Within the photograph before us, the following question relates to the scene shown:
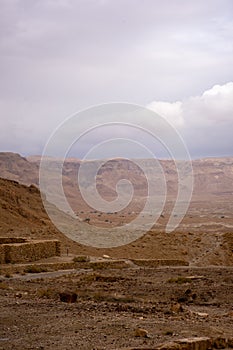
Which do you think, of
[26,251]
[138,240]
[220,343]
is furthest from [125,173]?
[220,343]

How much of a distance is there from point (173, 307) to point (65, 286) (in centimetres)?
646

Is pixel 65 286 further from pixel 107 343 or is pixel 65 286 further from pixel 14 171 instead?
pixel 14 171

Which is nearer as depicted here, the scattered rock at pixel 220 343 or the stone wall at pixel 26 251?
the scattered rock at pixel 220 343

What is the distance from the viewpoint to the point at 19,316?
12602mm

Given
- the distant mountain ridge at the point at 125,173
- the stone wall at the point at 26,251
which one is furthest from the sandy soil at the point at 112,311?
the distant mountain ridge at the point at 125,173

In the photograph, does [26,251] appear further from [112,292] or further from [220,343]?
[220,343]

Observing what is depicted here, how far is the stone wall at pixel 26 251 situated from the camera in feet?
89.7

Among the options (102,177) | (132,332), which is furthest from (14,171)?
(132,332)

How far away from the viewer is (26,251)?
92.2 ft

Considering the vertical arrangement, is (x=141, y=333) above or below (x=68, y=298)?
above

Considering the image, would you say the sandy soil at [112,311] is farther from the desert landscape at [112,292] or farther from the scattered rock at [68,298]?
the scattered rock at [68,298]

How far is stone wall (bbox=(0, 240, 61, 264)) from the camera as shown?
27.3m

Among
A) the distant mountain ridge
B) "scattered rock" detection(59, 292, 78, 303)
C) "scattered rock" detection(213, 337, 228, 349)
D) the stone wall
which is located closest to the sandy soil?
"scattered rock" detection(59, 292, 78, 303)

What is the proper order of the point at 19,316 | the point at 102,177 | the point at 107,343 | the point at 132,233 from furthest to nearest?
the point at 102,177, the point at 132,233, the point at 19,316, the point at 107,343
